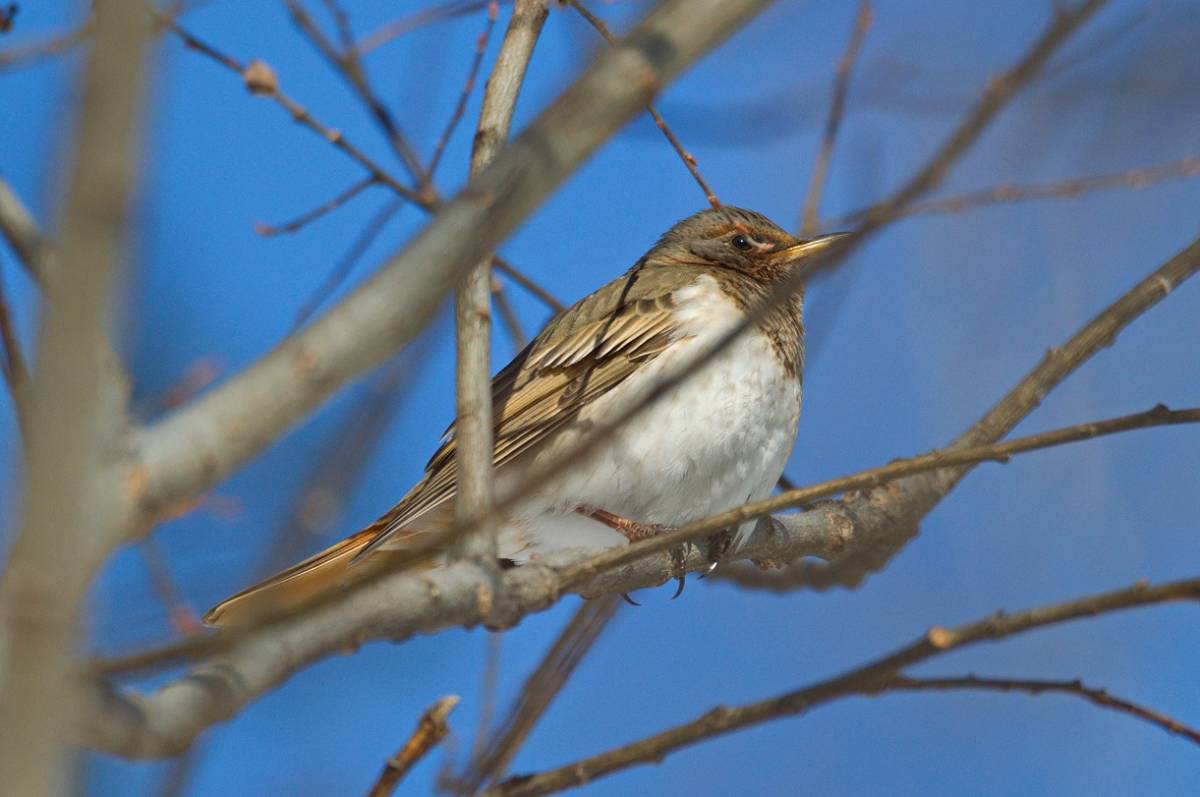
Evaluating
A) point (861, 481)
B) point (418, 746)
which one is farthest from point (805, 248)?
point (418, 746)

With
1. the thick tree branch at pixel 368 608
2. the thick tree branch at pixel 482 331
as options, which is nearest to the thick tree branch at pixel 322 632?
the thick tree branch at pixel 368 608

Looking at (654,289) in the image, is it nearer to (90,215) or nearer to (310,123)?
(310,123)

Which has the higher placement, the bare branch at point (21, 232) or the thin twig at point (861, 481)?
the bare branch at point (21, 232)

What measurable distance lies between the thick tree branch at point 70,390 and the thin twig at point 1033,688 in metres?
1.74

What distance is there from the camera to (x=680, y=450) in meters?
4.97

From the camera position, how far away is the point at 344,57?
4.86 metres

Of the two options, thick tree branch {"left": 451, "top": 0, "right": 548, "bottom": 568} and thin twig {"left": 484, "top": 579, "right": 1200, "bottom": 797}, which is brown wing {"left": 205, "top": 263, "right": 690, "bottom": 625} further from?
thin twig {"left": 484, "top": 579, "right": 1200, "bottom": 797}

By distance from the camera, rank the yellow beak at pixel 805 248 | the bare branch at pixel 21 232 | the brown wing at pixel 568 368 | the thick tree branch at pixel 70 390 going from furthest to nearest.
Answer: the yellow beak at pixel 805 248, the brown wing at pixel 568 368, the bare branch at pixel 21 232, the thick tree branch at pixel 70 390

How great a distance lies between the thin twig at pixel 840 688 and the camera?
2.36 meters

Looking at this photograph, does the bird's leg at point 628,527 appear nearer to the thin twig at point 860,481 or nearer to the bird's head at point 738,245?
the bird's head at point 738,245

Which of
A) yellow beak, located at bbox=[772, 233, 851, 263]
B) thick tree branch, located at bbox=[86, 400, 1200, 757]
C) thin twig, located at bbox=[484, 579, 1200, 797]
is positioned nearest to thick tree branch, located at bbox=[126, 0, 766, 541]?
thick tree branch, located at bbox=[86, 400, 1200, 757]

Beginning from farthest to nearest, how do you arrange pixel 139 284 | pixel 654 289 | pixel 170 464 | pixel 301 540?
pixel 654 289 → pixel 301 540 → pixel 170 464 → pixel 139 284

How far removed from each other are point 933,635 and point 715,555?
216cm

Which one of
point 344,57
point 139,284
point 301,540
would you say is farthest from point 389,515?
point 139,284
